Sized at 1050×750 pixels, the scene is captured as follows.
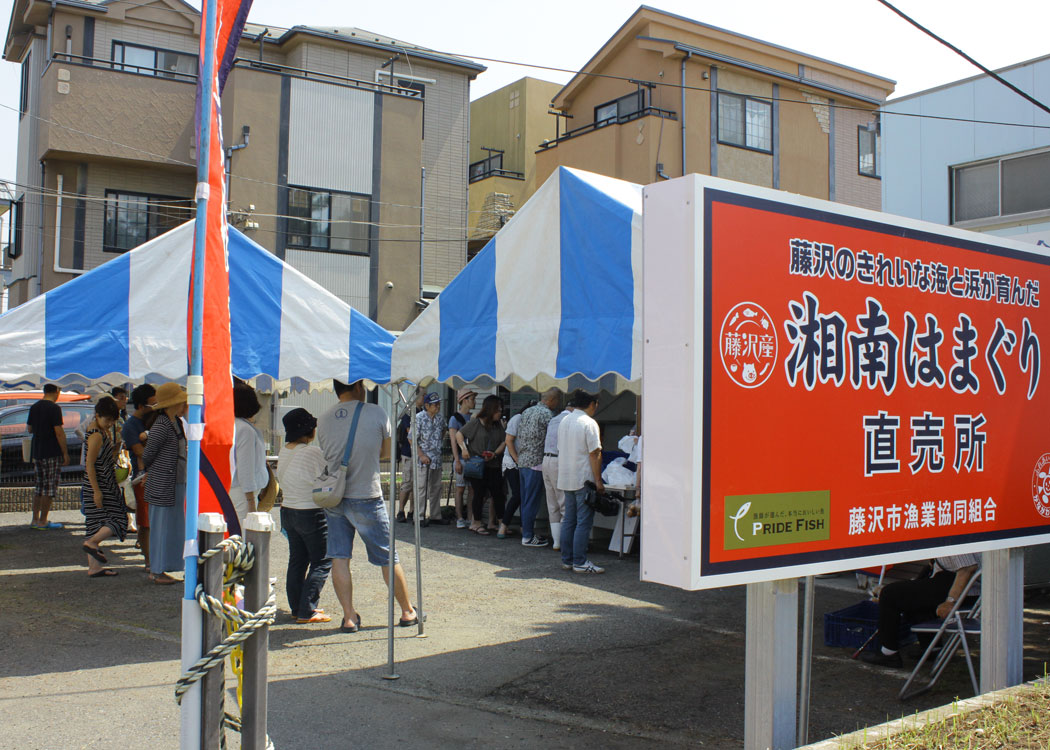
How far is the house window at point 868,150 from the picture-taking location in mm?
26906

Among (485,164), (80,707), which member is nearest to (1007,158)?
(80,707)

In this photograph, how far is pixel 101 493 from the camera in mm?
9539

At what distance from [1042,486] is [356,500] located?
4637mm

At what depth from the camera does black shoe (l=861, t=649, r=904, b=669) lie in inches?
258

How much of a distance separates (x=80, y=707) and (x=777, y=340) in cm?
458

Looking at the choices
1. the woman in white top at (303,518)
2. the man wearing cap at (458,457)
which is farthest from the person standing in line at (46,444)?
the woman in white top at (303,518)

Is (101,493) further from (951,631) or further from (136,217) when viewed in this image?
(136,217)

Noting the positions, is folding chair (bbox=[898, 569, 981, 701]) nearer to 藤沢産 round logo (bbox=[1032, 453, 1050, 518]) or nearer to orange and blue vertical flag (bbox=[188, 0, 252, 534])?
藤沢産 round logo (bbox=[1032, 453, 1050, 518])

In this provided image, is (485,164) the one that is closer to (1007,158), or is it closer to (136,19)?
(136,19)

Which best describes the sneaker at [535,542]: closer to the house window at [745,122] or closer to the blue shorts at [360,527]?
the blue shorts at [360,527]

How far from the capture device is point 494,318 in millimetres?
6176

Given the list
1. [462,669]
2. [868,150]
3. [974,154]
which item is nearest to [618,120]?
[868,150]

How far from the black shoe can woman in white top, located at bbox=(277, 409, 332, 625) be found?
13.8 ft

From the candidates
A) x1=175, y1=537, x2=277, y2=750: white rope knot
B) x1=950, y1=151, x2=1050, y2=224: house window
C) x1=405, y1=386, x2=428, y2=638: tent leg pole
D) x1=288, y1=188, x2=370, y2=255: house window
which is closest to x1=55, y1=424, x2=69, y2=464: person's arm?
x1=405, y1=386, x2=428, y2=638: tent leg pole
